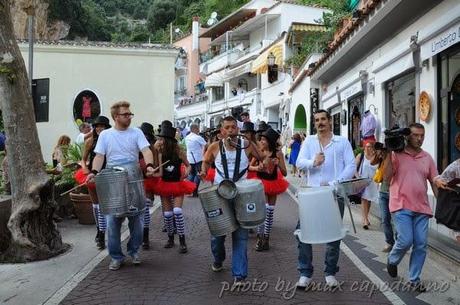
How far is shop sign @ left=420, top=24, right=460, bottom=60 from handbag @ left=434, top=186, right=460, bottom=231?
11.1 feet

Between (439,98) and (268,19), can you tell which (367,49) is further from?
(268,19)

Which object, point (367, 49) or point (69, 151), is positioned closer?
point (69, 151)

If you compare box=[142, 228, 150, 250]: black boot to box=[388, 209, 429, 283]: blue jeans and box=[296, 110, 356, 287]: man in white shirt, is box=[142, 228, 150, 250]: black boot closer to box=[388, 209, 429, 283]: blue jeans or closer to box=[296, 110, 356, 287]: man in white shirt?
box=[296, 110, 356, 287]: man in white shirt

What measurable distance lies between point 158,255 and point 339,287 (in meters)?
2.60

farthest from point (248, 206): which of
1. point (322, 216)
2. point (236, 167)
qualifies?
point (322, 216)

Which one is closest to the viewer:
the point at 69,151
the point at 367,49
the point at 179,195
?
the point at 179,195

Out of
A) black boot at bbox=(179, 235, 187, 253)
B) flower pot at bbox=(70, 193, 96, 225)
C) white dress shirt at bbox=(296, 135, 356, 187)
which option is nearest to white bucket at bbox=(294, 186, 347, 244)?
white dress shirt at bbox=(296, 135, 356, 187)

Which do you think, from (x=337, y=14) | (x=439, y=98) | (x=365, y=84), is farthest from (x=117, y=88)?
(x=439, y=98)

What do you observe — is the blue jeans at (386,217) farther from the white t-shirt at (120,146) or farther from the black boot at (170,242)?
the white t-shirt at (120,146)

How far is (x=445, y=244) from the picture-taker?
7.03 m

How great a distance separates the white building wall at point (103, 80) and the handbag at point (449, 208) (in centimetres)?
1931

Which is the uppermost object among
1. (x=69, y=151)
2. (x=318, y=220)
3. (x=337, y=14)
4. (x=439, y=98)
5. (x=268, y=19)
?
(x=268, y=19)

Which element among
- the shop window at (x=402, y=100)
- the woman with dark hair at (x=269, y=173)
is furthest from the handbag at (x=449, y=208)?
the shop window at (x=402, y=100)

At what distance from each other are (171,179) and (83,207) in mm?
2670
